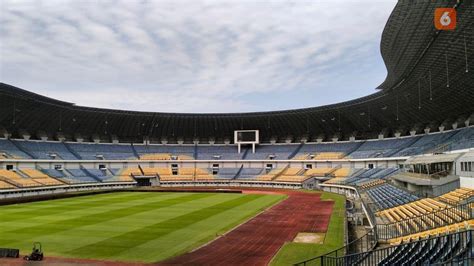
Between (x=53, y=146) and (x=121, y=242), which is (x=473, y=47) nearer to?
(x=121, y=242)

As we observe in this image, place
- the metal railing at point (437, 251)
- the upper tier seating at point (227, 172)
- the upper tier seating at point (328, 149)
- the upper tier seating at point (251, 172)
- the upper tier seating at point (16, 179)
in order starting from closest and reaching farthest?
1. the metal railing at point (437, 251)
2. the upper tier seating at point (16, 179)
3. the upper tier seating at point (328, 149)
4. the upper tier seating at point (251, 172)
5. the upper tier seating at point (227, 172)

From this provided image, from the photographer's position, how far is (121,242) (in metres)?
24.2

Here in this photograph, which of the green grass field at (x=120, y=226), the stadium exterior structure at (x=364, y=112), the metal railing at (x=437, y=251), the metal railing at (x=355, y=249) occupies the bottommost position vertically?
the green grass field at (x=120, y=226)

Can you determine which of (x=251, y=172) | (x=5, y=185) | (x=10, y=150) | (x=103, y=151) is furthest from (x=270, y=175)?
(x=10, y=150)

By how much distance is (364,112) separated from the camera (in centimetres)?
6881

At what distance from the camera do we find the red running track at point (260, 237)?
802 inches

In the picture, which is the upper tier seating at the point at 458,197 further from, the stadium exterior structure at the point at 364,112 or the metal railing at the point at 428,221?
the stadium exterior structure at the point at 364,112

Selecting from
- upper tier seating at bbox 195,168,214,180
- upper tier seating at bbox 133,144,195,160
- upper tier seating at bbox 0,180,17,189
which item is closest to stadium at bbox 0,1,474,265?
upper tier seating at bbox 195,168,214,180

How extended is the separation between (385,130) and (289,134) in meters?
21.1

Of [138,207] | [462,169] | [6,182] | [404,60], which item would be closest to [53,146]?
[6,182]

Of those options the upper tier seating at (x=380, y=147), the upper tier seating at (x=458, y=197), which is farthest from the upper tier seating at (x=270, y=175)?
the upper tier seating at (x=458, y=197)

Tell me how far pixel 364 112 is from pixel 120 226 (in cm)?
5120

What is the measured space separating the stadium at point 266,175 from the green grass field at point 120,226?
0.52 ft

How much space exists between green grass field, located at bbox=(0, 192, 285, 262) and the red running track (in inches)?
46.0
